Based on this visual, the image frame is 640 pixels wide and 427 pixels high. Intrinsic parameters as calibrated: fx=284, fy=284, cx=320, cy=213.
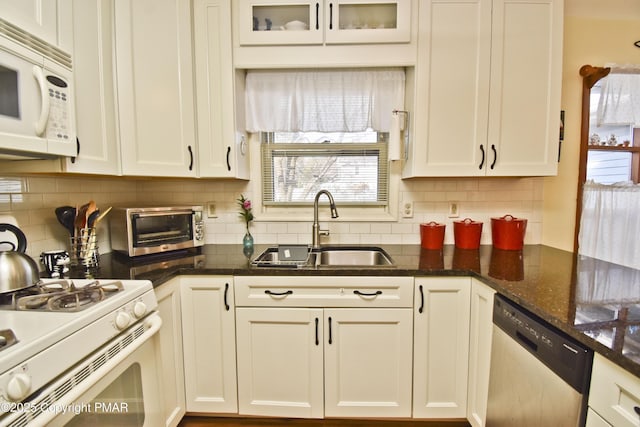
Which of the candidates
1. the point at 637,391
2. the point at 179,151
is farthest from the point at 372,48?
the point at 637,391

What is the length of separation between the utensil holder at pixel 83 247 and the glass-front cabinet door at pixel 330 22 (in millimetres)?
1341

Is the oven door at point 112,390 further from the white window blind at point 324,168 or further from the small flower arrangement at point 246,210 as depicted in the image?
the white window blind at point 324,168

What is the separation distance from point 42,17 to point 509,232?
249cm

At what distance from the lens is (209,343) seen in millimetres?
1505

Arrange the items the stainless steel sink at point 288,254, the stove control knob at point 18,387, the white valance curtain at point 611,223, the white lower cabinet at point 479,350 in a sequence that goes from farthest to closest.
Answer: the stainless steel sink at point 288,254 → the white valance curtain at point 611,223 → the white lower cabinet at point 479,350 → the stove control knob at point 18,387

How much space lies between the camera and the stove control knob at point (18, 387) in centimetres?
64

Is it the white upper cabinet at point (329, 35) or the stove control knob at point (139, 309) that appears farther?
the white upper cabinet at point (329, 35)

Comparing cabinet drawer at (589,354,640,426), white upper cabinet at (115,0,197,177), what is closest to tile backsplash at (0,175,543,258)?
white upper cabinet at (115,0,197,177)

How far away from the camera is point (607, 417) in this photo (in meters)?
0.76

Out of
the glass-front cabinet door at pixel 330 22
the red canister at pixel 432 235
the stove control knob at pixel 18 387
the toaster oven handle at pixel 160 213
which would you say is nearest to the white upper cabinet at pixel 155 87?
the toaster oven handle at pixel 160 213

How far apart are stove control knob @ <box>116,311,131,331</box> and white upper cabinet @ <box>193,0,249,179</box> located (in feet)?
3.13

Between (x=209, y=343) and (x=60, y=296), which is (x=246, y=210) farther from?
(x=60, y=296)

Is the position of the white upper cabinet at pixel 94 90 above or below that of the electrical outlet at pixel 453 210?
above

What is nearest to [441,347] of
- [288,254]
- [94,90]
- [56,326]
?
[288,254]
